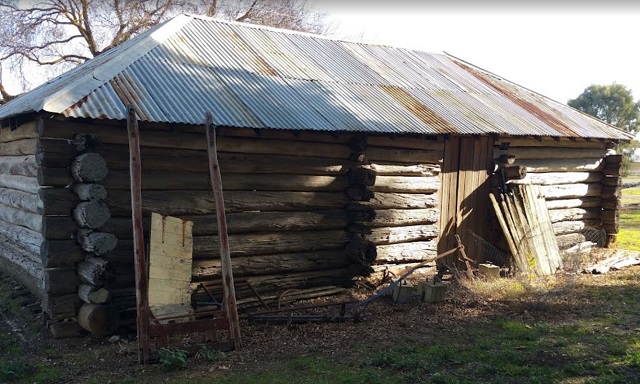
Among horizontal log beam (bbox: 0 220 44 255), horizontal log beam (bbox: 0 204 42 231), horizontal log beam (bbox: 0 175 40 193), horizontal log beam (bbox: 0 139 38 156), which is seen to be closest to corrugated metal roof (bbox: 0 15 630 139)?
horizontal log beam (bbox: 0 139 38 156)

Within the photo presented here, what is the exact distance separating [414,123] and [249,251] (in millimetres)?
3691

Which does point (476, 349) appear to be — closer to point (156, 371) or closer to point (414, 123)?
point (156, 371)

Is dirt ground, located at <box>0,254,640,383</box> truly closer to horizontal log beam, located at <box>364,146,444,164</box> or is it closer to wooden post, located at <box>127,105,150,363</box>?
wooden post, located at <box>127,105,150,363</box>

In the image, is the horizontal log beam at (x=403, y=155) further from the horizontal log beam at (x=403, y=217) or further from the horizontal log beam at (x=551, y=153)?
the horizontal log beam at (x=551, y=153)

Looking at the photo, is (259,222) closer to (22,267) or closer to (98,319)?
(98,319)

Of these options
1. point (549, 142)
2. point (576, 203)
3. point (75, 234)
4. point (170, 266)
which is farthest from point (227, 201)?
point (576, 203)

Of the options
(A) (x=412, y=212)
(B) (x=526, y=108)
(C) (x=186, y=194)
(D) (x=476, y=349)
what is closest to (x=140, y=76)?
(C) (x=186, y=194)

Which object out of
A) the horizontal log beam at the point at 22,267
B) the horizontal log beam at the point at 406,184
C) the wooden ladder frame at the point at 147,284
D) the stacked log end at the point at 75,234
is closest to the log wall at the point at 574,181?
the horizontal log beam at the point at 406,184

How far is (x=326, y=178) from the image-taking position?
9320 millimetres

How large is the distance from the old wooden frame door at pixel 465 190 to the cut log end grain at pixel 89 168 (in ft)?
21.3

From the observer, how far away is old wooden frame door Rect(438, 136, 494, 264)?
1112 centimetres

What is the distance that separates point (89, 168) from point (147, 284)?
5.34 ft

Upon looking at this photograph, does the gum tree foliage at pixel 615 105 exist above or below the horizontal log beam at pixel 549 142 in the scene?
above

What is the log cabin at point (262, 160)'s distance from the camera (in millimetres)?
7109
